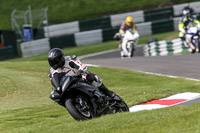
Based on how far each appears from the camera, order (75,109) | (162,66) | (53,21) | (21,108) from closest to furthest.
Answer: (75,109) < (21,108) < (162,66) < (53,21)

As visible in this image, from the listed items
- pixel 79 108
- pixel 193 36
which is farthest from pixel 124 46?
pixel 79 108

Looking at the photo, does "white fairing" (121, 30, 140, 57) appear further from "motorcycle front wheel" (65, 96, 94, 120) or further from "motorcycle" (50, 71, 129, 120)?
"motorcycle front wheel" (65, 96, 94, 120)

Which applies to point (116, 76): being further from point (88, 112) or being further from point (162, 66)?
point (88, 112)

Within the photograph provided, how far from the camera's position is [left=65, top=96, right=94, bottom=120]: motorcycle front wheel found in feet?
25.4

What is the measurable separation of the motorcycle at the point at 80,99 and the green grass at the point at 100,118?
0.22 m

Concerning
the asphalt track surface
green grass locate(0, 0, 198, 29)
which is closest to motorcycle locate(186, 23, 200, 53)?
the asphalt track surface

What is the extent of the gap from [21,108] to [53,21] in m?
22.0

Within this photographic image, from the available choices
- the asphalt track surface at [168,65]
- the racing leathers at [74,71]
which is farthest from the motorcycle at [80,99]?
the asphalt track surface at [168,65]

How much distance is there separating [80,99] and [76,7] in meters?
26.9

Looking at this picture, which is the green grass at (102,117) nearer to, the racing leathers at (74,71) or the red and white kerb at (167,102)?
the red and white kerb at (167,102)

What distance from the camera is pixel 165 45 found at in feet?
78.1

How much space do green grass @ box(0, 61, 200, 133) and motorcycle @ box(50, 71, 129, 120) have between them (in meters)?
0.22

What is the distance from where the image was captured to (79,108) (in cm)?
788

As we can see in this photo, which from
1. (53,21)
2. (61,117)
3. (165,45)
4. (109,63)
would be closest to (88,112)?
(61,117)
